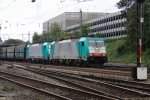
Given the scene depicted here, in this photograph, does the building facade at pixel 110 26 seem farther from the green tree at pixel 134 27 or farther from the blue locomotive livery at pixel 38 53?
the green tree at pixel 134 27

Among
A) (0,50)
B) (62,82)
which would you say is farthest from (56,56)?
(0,50)

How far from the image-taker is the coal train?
3744cm

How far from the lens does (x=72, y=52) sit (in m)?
39.9

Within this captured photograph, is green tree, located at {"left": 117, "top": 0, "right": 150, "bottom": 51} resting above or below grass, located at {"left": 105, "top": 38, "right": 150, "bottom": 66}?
above

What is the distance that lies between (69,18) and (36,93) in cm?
13681

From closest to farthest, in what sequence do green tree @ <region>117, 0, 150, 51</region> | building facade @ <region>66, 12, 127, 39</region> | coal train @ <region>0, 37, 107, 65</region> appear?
coal train @ <region>0, 37, 107, 65</region>
green tree @ <region>117, 0, 150, 51</region>
building facade @ <region>66, 12, 127, 39</region>

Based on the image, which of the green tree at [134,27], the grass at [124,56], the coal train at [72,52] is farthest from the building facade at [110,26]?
the coal train at [72,52]

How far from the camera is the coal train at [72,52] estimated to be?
3744 cm

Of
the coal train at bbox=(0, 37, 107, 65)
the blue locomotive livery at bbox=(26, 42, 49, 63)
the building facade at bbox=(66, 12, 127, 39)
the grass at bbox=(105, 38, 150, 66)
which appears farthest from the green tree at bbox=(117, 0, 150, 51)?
the building facade at bbox=(66, 12, 127, 39)

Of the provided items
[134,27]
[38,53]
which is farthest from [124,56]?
[38,53]

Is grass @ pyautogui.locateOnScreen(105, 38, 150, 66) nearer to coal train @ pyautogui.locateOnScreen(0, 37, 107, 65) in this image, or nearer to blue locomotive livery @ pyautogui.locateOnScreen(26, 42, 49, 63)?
coal train @ pyautogui.locateOnScreen(0, 37, 107, 65)

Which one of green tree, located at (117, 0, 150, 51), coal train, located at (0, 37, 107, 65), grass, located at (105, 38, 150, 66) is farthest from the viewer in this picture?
grass, located at (105, 38, 150, 66)

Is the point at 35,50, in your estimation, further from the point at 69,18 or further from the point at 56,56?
the point at 69,18

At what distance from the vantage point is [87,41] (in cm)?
3747
